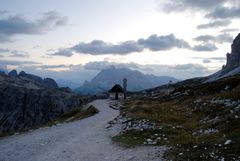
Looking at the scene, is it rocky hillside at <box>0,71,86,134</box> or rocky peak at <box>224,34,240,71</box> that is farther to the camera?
rocky peak at <box>224,34,240,71</box>

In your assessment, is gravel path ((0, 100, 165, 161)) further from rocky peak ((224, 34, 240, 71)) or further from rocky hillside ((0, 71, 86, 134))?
rocky peak ((224, 34, 240, 71))

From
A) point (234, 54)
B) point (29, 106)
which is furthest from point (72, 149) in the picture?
point (234, 54)

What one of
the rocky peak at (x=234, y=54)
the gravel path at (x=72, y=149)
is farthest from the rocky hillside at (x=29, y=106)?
the gravel path at (x=72, y=149)

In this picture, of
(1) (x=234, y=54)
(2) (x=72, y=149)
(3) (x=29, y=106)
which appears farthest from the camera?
(3) (x=29, y=106)

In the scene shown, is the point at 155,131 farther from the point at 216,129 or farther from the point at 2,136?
the point at 2,136

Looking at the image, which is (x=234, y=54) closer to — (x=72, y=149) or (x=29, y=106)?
(x=29, y=106)

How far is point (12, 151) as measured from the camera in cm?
2573

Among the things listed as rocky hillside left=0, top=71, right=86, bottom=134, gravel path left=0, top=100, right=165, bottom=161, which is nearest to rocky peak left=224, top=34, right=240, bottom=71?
rocky hillside left=0, top=71, right=86, bottom=134

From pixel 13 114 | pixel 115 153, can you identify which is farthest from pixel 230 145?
pixel 13 114

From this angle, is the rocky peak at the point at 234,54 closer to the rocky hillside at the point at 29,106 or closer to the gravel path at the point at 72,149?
the rocky hillside at the point at 29,106

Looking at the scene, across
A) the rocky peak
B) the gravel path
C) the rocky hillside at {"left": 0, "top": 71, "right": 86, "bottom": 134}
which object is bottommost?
the rocky hillside at {"left": 0, "top": 71, "right": 86, "bottom": 134}

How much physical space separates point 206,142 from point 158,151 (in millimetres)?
2928

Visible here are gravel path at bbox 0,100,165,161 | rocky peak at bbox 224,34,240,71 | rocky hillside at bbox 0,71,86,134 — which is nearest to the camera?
gravel path at bbox 0,100,165,161

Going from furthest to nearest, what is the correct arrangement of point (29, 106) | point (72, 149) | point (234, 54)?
1. point (29, 106)
2. point (234, 54)
3. point (72, 149)
